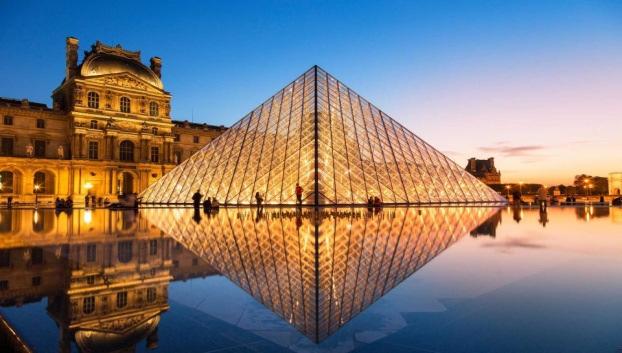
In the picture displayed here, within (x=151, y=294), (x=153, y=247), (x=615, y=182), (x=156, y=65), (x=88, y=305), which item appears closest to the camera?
(x=88, y=305)

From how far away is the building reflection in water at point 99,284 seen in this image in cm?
255

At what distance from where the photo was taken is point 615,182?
54625 millimetres

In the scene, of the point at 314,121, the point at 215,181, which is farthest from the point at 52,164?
the point at 314,121

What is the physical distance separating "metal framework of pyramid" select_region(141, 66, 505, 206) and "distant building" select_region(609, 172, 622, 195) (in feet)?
125

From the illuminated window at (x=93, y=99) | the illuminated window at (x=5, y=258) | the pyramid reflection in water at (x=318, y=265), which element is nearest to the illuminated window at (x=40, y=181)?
the illuminated window at (x=93, y=99)

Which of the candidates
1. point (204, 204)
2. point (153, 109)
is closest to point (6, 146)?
point (153, 109)

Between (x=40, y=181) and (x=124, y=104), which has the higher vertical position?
(x=124, y=104)

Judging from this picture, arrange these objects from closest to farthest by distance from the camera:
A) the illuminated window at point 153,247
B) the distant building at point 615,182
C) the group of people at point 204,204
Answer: the illuminated window at point 153,247
the group of people at point 204,204
the distant building at point 615,182

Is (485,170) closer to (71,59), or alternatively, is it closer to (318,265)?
(71,59)

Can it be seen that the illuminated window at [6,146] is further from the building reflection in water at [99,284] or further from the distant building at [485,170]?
the distant building at [485,170]

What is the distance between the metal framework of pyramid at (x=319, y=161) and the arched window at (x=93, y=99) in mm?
21092

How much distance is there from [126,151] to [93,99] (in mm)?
6404

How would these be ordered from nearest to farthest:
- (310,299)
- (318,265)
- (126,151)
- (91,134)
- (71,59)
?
(310,299)
(318,265)
(91,134)
(71,59)
(126,151)

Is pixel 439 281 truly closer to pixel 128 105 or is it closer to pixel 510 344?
pixel 510 344
